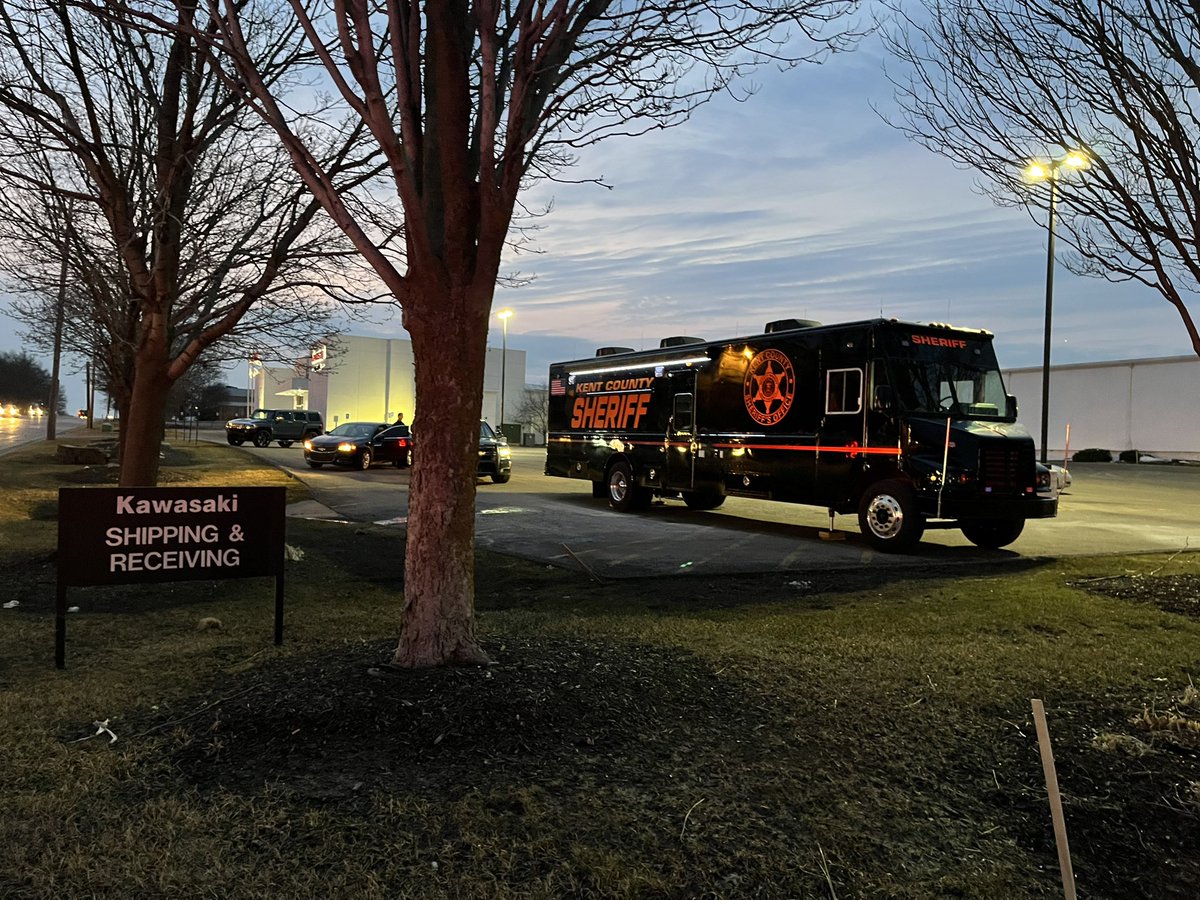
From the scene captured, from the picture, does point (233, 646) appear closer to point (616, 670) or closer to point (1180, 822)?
point (616, 670)

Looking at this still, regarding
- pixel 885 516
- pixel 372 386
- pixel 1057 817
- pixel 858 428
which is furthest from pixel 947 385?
pixel 372 386

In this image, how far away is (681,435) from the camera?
15.4m

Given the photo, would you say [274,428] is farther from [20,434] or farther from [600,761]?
[600,761]

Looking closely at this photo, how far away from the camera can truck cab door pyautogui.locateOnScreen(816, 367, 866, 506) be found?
→ 11.9m

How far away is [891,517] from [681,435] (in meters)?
4.79

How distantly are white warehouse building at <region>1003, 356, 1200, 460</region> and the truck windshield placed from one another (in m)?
33.8

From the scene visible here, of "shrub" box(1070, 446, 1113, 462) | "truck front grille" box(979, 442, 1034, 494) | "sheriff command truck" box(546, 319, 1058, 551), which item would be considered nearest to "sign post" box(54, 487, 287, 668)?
"sheriff command truck" box(546, 319, 1058, 551)

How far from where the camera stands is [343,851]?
9.39ft

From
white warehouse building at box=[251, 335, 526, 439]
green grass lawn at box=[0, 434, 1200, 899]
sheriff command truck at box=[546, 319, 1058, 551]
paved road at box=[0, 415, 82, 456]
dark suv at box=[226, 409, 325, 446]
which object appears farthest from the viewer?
white warehouse building at box=[251, 335, 526, 439]

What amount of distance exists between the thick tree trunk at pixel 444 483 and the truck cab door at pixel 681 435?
10857 mm

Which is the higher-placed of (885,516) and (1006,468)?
(1006,468)

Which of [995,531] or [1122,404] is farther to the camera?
[1122,404]

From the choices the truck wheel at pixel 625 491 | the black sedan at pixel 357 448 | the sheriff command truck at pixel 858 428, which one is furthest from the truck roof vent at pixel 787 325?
the black sedan at pixel 357 448

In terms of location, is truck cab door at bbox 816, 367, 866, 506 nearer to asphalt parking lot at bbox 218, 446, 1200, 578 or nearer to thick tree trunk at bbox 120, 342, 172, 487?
asphalt parking lot at bbox 218, 446, 1200, 578
